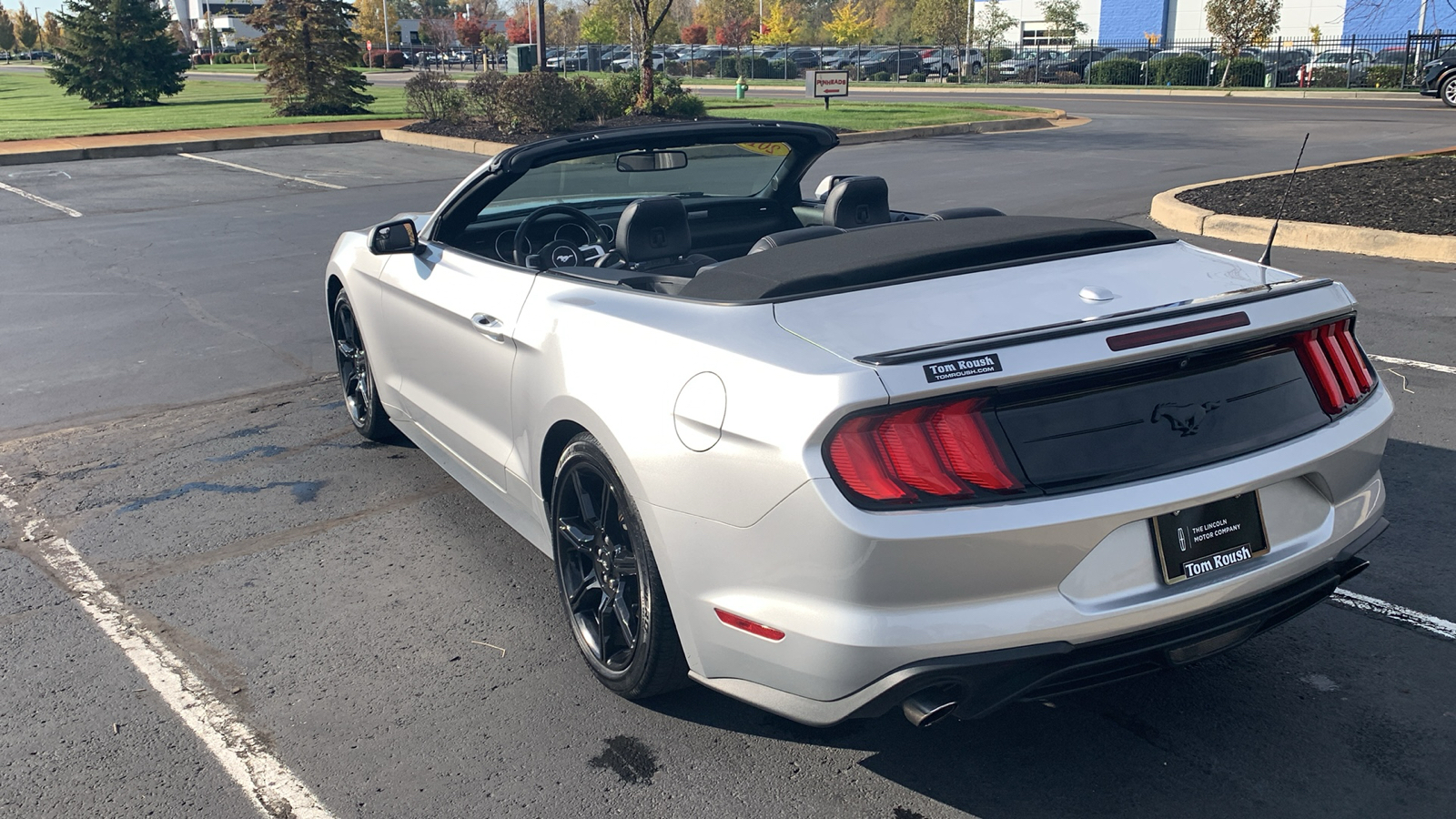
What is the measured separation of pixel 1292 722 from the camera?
10.5 feet

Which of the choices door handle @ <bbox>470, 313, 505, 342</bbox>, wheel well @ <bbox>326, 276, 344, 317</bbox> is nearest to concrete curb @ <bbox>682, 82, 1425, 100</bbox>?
wheel well @ <bbox>326, 276, 344, 317</bbox>

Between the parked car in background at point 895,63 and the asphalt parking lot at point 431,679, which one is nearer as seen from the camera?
the asphalt parking lot at point 431,679

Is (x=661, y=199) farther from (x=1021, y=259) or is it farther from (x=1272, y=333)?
(x=1272, y=333)

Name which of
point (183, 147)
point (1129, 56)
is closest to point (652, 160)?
point (183, 147)

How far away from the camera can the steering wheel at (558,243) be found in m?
4.63

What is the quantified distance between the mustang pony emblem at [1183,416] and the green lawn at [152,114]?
2461 cm

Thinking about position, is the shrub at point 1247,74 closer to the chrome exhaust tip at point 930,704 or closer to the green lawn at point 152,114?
the green lawn at point 152,114

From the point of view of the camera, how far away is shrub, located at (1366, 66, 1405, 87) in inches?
1501

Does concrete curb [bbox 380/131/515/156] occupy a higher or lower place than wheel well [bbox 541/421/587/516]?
higher

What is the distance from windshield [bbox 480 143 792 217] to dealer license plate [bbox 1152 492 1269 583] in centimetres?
270

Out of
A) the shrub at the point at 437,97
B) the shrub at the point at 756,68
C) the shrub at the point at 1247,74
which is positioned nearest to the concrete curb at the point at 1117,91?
the shrub at the point at 1247,74

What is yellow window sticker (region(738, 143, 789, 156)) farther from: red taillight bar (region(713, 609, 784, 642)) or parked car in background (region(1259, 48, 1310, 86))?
parked car in background (region(1259, 48, 1310, 86))

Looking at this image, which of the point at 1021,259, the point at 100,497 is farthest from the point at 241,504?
the point at 1021,259

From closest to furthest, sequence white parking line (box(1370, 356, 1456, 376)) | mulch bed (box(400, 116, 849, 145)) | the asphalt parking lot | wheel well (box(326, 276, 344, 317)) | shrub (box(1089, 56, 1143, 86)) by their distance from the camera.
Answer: the asphalt parking lot
wheel well (box(326, 276, 344, 317))
white parking line (box(1370, 356, 1456, 376))
mulch bed (box(400, 116, 849, 145))
shrub (box(1089, 56, 1143, 86))
